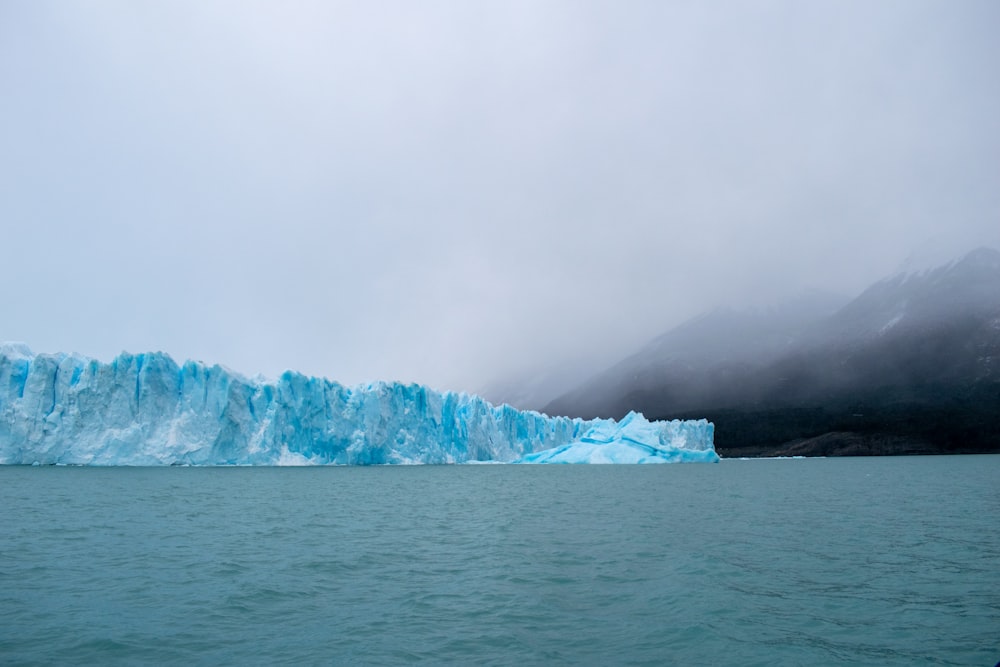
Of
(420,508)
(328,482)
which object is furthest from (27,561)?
(328,482)

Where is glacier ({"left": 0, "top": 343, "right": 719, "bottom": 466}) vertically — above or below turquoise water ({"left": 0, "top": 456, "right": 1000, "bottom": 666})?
above

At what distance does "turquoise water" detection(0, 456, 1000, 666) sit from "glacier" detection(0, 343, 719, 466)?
1930 centimetres

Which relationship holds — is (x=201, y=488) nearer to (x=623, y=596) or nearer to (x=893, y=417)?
(x=623, y=596)

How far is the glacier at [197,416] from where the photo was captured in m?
33.6

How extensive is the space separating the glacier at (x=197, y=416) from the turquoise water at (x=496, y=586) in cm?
1930

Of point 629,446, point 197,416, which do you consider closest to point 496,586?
point 197,416

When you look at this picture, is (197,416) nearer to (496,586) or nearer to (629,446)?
(496,586)

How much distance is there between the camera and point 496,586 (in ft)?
28.0

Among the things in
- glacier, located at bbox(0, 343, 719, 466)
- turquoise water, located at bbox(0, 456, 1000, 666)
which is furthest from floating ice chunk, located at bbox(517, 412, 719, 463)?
turquoise water, located at bbox(0, 456, 1000, 666)

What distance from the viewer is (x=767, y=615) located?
713 centimetres

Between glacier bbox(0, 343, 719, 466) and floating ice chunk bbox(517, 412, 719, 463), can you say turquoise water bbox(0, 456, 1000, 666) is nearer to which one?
glacier bbox(0, 343, 719, 466)

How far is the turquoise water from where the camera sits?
6043 mm

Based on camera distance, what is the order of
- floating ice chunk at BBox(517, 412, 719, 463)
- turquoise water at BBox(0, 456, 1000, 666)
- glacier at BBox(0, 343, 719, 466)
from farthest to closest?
floating ice chunk at BBox(517, 412, 719, 463)
glacier at BBox(0, 343, 719, 466)
turquoise water at BBox(0, 456, 1000, 666)

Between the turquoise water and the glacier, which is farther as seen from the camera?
the glacier
